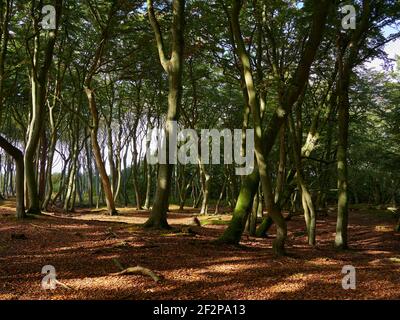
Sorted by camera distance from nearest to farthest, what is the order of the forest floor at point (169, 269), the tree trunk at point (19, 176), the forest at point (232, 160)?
the forest floor at point (169, 269)
the forest at point (232, 160)
the tree trunk at point (19, 176)

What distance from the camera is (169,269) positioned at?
6.42 metres

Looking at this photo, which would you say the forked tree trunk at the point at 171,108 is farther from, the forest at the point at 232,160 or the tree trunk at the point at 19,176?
the tree trunk at the point at 19,176

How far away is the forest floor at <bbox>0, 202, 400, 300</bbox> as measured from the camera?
5.18m

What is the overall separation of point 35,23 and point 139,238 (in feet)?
30.1

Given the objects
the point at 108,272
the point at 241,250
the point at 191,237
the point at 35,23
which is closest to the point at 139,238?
the point at 191,237

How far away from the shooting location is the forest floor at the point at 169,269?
5184 mm

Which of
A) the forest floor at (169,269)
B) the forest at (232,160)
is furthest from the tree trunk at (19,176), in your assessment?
the forest floor at (169,269)

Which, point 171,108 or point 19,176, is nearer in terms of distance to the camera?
point 171,108

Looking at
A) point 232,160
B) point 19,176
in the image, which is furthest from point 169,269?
point 232,160

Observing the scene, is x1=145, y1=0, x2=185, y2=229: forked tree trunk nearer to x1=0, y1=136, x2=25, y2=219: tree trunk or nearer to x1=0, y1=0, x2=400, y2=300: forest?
x1=0, y1=0, x2=400, y2=300: forest

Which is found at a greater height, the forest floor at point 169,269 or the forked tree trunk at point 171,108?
the forked tree trunk at point 171,108

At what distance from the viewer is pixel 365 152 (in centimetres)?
1744

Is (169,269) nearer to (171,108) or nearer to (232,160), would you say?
(171,108)

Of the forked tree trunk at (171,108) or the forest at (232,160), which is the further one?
the forked tree trunk at (171,108)
